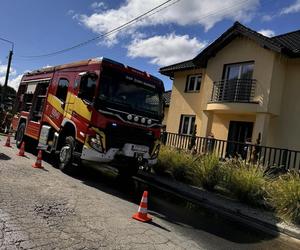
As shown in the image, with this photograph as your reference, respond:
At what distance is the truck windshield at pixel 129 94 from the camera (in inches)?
395

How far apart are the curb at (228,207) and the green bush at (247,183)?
10.8 inches

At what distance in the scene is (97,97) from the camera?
9.84 m

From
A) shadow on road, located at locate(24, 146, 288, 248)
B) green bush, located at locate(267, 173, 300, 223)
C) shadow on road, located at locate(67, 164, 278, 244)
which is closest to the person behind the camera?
shadow on road, located at locate(24, 146, 288, 248)

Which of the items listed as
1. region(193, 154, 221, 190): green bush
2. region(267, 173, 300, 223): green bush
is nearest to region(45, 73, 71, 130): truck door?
region(193, 154, 221, 190): green bush

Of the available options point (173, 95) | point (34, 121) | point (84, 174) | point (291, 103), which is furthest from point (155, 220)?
point (173, 95)

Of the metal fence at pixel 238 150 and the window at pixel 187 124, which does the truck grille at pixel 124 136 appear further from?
the window at pixel 187 124

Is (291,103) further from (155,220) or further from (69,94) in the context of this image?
(155,220)

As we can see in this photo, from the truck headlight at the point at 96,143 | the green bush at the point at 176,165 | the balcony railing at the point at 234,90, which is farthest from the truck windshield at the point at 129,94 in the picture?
the balcony railing at the point at 234,90

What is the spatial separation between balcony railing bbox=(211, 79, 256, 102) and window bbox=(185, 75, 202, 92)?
8.71ft

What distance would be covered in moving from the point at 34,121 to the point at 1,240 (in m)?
9.50

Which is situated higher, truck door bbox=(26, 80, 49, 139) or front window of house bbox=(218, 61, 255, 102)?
front window of house bbox=(218, 61, 255, 102)

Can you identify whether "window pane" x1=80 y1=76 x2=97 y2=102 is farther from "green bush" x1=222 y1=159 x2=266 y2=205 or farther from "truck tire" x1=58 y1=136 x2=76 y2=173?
"green bush" x1=222 y1=159 x2=266 y2=205

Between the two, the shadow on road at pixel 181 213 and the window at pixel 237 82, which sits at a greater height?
the window at pixel 237 82

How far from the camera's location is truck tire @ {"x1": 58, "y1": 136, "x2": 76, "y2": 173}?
414 inches
